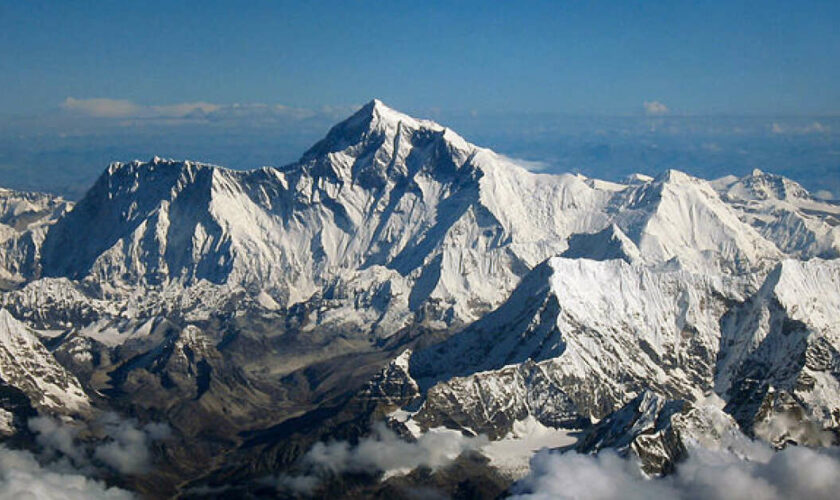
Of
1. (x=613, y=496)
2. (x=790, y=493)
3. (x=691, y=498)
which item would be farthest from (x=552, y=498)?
(x=790, y=493)

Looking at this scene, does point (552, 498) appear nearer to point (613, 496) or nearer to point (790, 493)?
point (613, 496)

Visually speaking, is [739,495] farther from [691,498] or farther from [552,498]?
[552,498]

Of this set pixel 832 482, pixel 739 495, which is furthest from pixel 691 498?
pixel 832 482

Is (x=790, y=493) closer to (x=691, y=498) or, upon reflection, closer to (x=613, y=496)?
(x=691, y=498)

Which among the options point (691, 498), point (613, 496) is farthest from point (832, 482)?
point (613, 496)

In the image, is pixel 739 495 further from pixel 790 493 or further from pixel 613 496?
pixel 613 496
